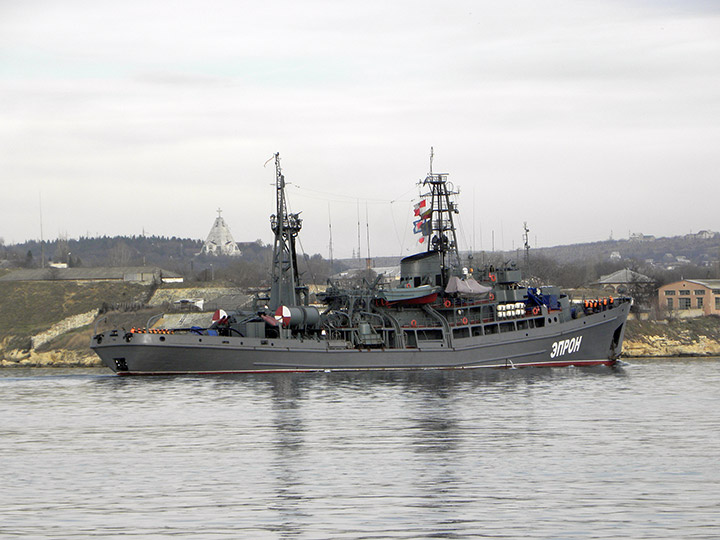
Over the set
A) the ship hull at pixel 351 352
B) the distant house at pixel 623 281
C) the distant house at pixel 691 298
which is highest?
the distant house at pixel 623 281

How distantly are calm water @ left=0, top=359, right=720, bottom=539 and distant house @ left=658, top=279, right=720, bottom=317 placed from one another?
58547mm

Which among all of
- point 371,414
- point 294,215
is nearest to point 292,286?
point 294,215

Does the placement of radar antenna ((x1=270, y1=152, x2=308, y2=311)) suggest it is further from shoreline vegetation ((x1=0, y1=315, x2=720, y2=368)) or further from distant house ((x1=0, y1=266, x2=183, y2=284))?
distant house ((x1=0, y1=266, x2=183, y2=284))

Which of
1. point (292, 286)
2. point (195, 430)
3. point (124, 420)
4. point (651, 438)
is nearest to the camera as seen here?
point (651, 438)

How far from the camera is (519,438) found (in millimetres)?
29078

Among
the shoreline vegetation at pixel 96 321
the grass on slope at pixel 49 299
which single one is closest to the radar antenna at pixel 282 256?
the shoreline vegetation at pixel 96 321

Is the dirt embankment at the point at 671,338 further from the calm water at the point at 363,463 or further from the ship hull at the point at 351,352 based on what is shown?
the calm water at the point at 363,463

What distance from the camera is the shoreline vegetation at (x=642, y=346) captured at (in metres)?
85.5

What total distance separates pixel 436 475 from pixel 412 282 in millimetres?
39548

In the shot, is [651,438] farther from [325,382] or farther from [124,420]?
[325,382]

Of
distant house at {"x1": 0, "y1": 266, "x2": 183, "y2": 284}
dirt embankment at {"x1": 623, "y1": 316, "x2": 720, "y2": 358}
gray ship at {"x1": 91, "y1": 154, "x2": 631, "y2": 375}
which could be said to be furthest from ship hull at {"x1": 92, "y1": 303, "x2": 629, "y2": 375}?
distant house at {"x1": 0, "y1": 266, "x2": 183, "y2": 284}

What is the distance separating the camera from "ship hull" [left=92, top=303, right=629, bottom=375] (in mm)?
54906

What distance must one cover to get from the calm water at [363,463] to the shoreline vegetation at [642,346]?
40.8 m

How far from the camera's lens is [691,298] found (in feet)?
339
